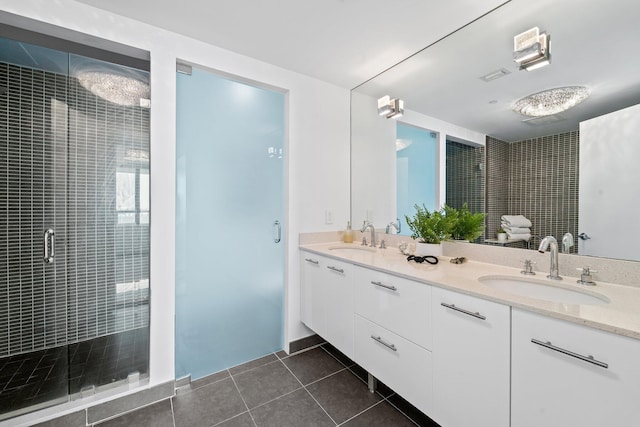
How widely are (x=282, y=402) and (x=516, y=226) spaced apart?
181cm

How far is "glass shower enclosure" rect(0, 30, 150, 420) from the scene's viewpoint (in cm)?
163

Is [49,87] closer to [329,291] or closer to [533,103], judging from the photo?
[329,291]

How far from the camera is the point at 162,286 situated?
5.40ft

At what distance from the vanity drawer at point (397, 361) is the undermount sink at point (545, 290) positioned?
0.52 metres

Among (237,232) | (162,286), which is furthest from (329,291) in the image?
(162,286)

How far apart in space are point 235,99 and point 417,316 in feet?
6.59

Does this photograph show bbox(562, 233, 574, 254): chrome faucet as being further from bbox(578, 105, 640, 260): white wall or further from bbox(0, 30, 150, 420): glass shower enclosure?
bbox(0, 30, 150, 420): glass shower enclosure

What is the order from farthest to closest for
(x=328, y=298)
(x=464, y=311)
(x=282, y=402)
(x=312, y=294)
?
1. (x=312, y=294)
2. (x=328, y=298)
3. (x=282, y=402)
4. (x=464, y=311)

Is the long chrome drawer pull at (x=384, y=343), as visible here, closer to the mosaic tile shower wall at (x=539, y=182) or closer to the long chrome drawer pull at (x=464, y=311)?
the long chrome drawer pull at (x=464, y=311)

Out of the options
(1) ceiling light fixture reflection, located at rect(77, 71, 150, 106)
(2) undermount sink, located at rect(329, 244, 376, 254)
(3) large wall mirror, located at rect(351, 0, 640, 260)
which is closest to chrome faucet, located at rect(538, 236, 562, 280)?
(3) large wall mirror, located at rect(351, 0, 640, 260)

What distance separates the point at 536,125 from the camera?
1.39 m

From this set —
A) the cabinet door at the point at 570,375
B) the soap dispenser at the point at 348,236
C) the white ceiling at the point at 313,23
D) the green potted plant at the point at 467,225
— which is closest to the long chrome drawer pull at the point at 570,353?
the cabinet door at the point at 570,375

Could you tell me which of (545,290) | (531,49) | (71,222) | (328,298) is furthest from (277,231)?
(531,49)

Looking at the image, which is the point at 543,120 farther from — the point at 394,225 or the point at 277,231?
the point at 277,231
